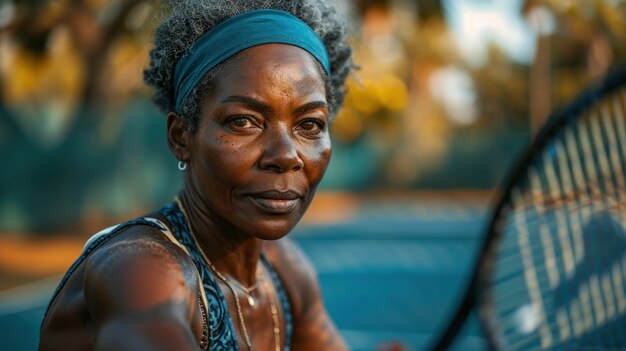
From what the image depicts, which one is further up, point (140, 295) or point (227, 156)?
point (227, 156)

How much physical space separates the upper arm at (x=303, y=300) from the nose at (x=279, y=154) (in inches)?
22.7

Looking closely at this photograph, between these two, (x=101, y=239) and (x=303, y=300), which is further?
(x=303, y=300)

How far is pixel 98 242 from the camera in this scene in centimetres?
154

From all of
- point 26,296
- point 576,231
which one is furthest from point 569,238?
point 26,296

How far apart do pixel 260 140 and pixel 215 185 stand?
Result: 0.13 meters

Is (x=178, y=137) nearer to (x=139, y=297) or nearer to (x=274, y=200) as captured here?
(x=274, y=200)

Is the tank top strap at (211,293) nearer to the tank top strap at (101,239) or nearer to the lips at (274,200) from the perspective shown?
the tank top strap at (101,239)

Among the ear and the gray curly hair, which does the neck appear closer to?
the ear

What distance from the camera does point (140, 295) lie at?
1.31m

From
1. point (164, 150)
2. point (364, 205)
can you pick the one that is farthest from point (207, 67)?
point (364, 205)

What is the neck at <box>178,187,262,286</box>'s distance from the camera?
5.63 feet

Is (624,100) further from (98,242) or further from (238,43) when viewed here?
(98,242)

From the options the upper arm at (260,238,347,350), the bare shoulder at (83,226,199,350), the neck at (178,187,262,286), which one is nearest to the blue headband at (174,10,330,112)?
the neck at (178,187,262,286)

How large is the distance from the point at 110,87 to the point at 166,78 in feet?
42.0
